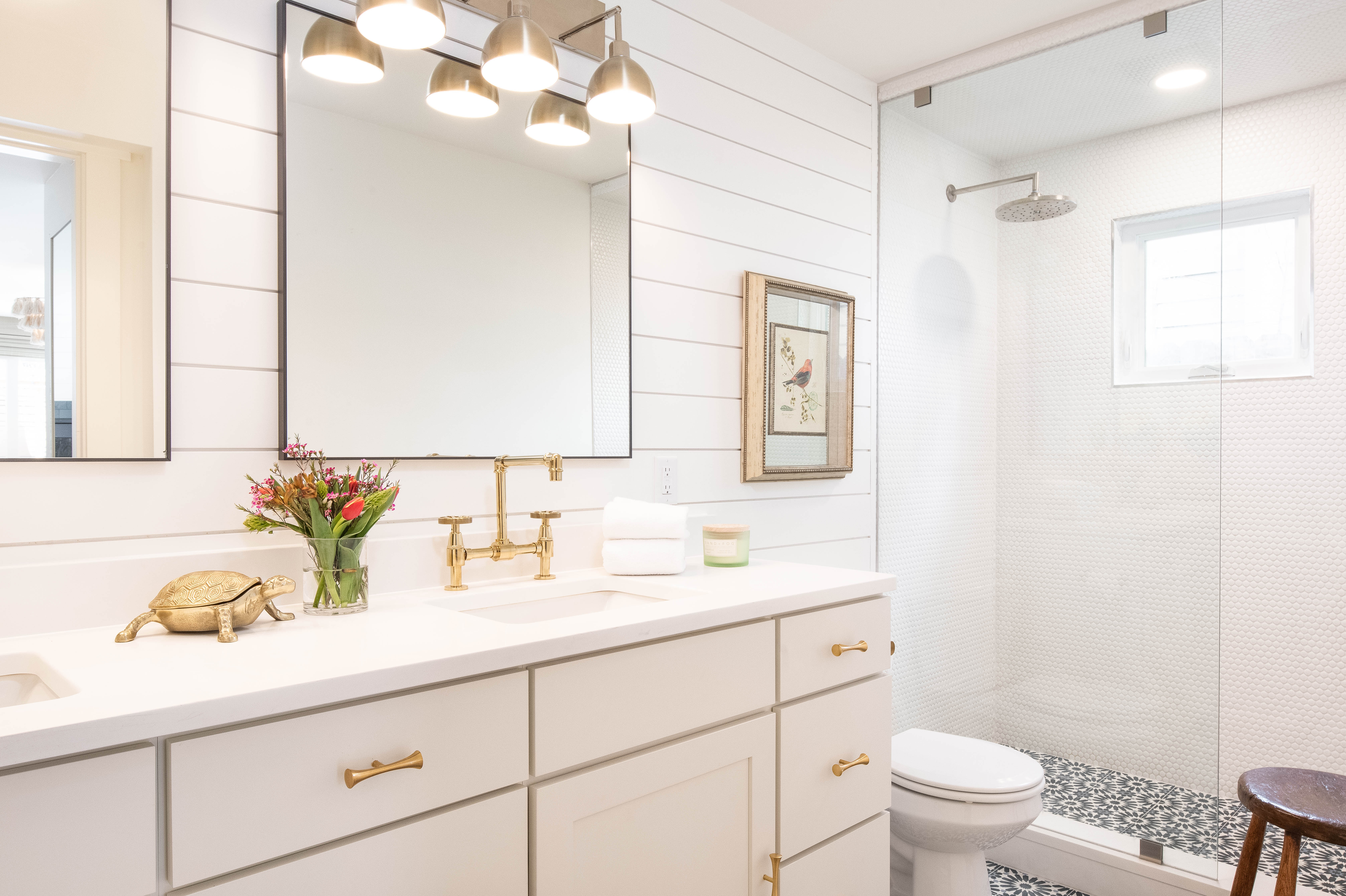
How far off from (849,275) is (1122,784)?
1.63 meters

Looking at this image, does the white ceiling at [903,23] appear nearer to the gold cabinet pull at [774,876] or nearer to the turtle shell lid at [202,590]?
the turtle shell lid at [202,590]

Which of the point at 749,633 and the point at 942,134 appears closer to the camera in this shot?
the point at 749,633

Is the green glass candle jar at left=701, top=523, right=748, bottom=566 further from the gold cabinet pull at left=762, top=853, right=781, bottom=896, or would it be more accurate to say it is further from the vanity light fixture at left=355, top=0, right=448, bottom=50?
the vanity light fixture at left=355, top=0, right=448, bottom=50

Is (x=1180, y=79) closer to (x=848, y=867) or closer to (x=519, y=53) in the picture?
(x=519, y=53)

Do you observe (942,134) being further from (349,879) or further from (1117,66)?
(349,879)

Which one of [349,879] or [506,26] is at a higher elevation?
[506,26]

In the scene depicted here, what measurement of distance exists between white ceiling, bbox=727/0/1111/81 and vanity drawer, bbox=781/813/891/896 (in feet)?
6.59

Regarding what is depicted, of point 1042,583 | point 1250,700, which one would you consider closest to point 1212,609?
point 1042,583

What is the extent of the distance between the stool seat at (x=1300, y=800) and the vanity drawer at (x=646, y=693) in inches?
44.1

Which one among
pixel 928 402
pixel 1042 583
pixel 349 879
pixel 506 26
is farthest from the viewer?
pixel 928 402

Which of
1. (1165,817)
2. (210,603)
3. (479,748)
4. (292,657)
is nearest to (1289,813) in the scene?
→ (1165,817)

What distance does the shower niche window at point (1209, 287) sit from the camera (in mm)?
2121

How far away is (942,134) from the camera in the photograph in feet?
8.45

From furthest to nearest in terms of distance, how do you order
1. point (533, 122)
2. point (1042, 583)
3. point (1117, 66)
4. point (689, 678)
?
point (1042, 583) < point (1117, 66) < point (533, 122) < point (689, 678)
